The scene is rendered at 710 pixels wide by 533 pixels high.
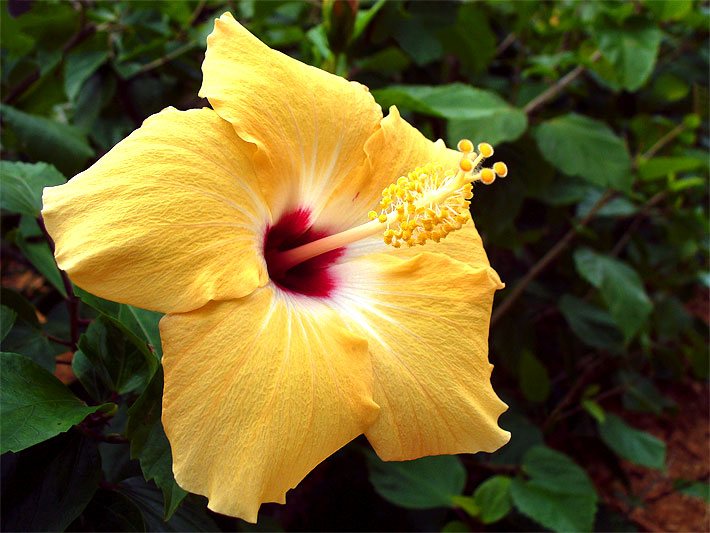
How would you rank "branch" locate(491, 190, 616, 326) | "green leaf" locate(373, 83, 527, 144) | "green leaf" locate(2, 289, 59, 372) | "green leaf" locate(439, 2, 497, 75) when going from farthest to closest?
Result: "branch" locate(491, 190, 616, 326) → "green leaf" locate(439, 2, 497, 75) → "green leaf" locate(373, 83, 527, 144) → "green leaf" locate(2, 289, 59, 372)

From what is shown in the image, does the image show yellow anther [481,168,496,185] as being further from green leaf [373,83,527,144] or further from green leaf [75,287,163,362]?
green leaf [75,287,163,362]

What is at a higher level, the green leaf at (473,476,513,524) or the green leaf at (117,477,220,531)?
the green leaf at (117,477,220,531)

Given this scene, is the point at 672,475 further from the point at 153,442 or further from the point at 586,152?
the point at 153,442

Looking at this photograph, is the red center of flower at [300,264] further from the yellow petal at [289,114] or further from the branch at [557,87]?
the branch at [557,87]

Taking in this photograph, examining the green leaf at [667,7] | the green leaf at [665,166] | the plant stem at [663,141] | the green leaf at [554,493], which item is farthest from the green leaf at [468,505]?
the green leaf at [667,7]

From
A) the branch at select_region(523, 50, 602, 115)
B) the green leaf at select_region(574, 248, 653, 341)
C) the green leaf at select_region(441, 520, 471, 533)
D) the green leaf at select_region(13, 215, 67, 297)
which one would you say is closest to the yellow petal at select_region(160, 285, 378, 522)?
the green leaf at select_region(13, 215, 67, 297)

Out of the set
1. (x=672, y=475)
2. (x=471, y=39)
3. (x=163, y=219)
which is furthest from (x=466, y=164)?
(x=672, y=475)

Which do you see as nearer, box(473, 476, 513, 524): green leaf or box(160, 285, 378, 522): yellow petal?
box(160, 285, 378, 522): yellow petal

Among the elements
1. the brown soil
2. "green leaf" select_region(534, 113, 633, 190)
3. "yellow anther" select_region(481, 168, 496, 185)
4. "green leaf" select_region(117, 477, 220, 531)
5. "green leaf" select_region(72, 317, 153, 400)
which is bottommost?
the brown soil
